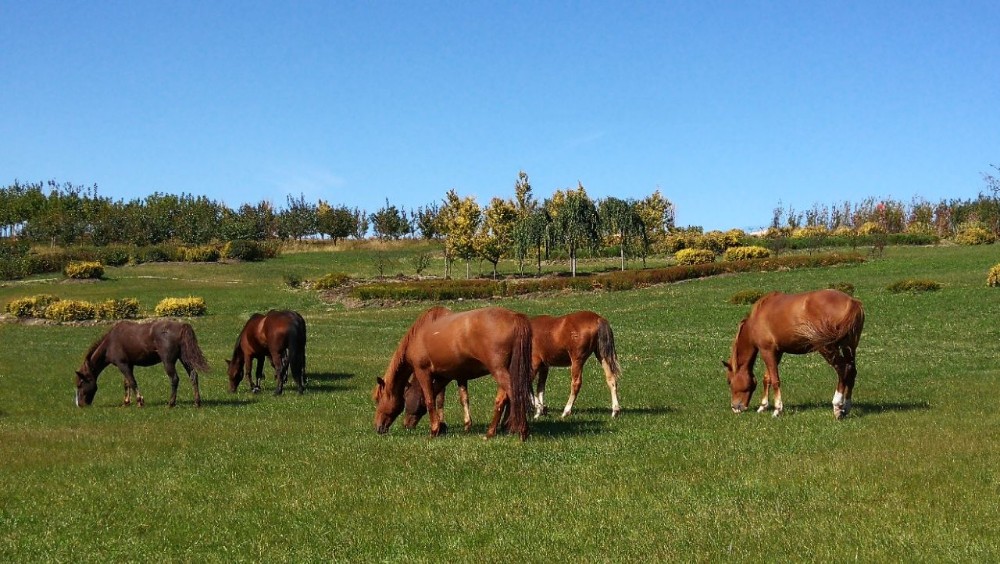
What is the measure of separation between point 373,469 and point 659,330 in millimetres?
27087

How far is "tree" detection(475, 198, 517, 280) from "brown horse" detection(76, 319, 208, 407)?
47339 mm

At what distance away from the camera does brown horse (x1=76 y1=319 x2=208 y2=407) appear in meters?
20.3

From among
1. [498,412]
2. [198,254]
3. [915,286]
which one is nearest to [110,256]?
[198,254]

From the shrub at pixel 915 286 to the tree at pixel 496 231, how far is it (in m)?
32.0

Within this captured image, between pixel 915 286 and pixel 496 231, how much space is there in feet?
125

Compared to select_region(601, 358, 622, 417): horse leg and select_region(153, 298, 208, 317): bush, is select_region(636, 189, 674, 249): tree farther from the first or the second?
select_region(601, 358, 622, 417): horse leg

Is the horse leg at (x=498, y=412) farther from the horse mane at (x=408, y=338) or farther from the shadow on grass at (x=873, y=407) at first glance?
the shadow on grass at (x=873, y=407)

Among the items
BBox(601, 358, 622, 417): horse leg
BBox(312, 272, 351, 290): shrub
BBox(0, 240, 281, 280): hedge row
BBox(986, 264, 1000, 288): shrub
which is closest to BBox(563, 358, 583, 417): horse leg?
BBox(601, 358, 622, 417): horse leg

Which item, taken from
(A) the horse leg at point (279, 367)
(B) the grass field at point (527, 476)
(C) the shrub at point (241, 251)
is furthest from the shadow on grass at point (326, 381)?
(C) the shrub at point (241, 251)

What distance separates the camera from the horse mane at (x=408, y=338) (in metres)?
14.8

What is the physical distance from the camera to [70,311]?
49312 millimetres

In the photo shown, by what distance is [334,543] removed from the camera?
8.44 metres

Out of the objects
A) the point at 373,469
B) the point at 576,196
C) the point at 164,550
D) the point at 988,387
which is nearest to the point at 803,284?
the point at 576,196

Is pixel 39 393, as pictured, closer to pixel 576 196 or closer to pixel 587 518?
pixel 587 518
